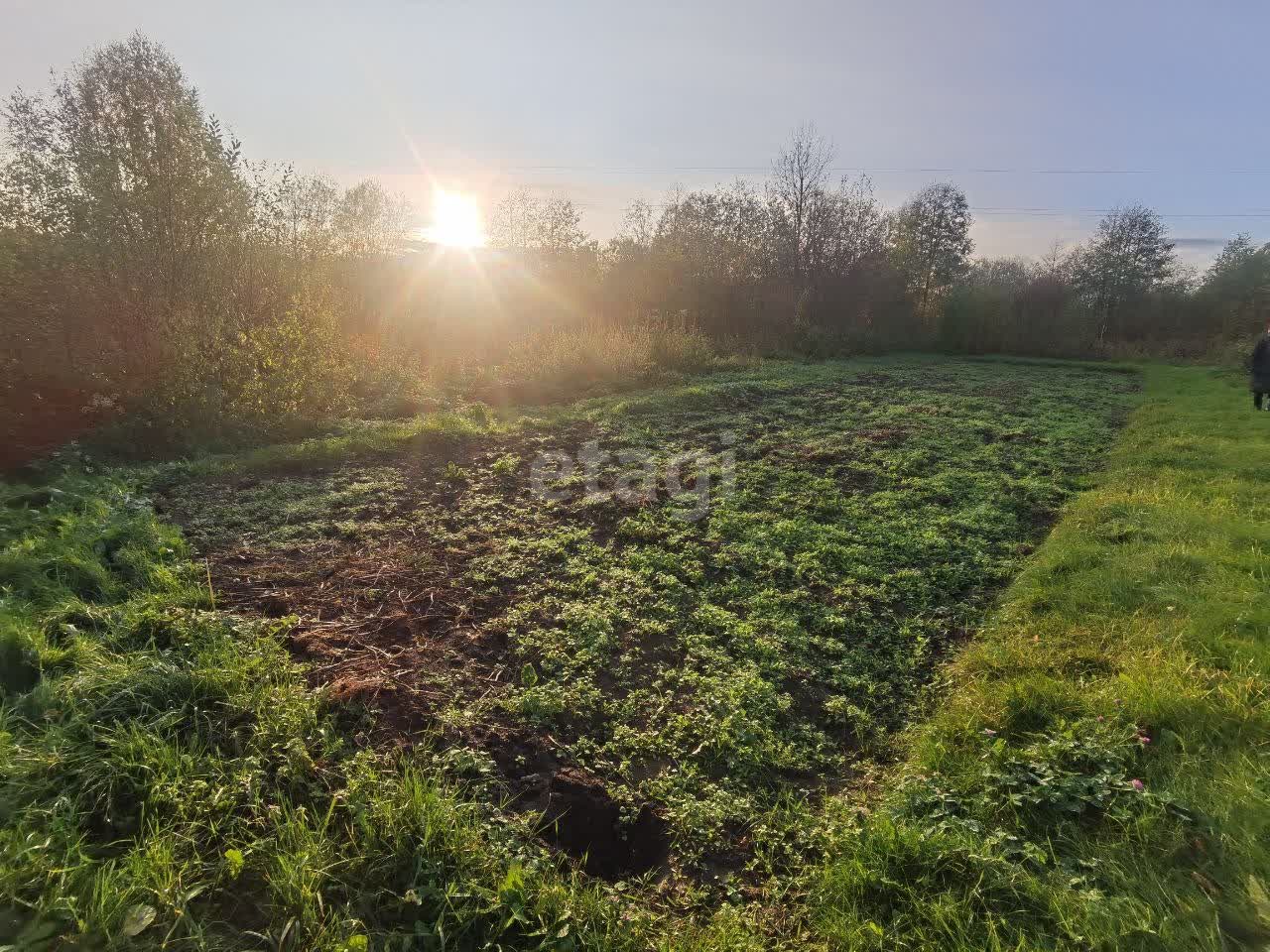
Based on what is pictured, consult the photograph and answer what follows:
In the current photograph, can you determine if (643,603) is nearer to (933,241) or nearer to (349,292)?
(349,292)

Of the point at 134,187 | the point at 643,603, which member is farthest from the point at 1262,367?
the point at 134,187

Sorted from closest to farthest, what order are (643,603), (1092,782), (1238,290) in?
(1092,782) < (643,603) < (1238,290)

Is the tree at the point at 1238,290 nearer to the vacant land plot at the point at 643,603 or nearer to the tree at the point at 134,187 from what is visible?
the vacant land plot at the point at 643,603

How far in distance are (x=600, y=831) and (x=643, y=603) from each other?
1657 mm

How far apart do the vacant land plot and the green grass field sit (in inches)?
1.0

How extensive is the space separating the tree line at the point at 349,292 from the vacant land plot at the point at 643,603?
2779 millimetres

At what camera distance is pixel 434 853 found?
74.1 inches

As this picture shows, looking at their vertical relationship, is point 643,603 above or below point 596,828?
above

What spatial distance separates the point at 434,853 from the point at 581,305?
19.4 meters

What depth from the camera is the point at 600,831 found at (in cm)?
220

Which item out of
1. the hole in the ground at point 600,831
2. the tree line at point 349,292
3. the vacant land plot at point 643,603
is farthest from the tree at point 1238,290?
the hole in the ground at point 600,831

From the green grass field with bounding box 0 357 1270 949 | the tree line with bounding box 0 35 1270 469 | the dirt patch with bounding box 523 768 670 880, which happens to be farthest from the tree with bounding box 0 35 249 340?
the dirt patch with bounding box 523 768 670 880

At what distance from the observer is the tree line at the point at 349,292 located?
697cm

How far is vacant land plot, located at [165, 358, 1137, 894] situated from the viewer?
2.38 meters
